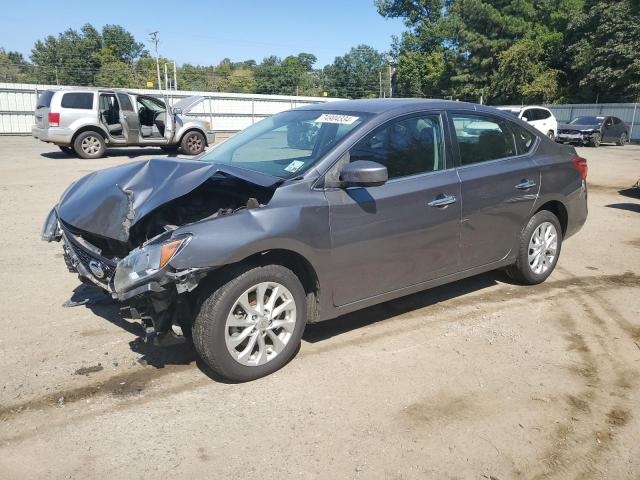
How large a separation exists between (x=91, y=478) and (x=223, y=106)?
2747 cm

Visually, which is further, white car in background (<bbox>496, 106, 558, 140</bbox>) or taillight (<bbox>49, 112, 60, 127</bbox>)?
white car in background (<bbox>496, 106, 558, 140</bbox>)

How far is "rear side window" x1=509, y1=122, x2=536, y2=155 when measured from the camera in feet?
16.5

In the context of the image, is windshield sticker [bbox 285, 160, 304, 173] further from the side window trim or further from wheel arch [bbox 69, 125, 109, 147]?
wheel arch [bbox 69, 125, 109, 147]

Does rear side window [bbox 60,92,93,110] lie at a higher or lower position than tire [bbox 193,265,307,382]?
higher

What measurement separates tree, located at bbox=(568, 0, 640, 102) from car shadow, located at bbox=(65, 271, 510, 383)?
36277mm

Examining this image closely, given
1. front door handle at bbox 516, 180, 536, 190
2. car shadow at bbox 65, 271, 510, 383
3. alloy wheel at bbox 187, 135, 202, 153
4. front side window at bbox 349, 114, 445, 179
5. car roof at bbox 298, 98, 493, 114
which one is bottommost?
car shadow at bbox 65, 271, 510, 383

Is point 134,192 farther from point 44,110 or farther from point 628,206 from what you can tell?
point 44,110

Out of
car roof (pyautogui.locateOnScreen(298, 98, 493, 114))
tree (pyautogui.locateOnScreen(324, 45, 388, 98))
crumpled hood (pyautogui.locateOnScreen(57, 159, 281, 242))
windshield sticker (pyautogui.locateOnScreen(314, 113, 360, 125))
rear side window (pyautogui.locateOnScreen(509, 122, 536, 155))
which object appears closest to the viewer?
crumpled hood (pyautogui.locateOnScreen(57, 159, 281, 242))

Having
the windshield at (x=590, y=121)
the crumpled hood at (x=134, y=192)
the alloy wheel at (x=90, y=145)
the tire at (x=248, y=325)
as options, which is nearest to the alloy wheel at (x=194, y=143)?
the alloy wheel at (x=90, y=145)

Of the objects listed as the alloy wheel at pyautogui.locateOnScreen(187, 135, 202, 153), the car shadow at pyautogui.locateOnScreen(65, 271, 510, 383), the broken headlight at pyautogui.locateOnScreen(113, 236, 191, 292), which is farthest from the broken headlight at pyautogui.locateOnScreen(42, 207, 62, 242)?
the alloy wheel at pyautogui.locateOnScreen(187, 135, 202, 153)

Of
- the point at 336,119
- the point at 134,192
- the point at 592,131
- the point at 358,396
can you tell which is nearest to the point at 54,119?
the point at 134,192

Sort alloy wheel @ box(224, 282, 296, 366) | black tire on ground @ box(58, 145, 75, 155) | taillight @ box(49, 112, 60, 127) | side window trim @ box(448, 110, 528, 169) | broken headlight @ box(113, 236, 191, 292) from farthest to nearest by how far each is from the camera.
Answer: black tire on ground @ box(58, 145, 75, 155) < taillight @ box(49, 112, 60, 127) < side window trim @ box(448, 110, 528, 169) < alloy wheel @ box(224, 282, 296, 366) < broken headlight @ box(113, 236, 191, 292)

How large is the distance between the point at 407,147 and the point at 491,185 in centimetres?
93

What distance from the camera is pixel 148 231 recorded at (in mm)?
3693
